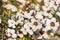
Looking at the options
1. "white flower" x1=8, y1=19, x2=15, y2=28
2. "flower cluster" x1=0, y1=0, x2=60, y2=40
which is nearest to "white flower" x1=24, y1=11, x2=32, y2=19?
"flower cluster" x1=0, y1=0, x2=60, y2=40

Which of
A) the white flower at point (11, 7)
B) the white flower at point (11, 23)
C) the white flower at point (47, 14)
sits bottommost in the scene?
the white flower at point (11, 23)

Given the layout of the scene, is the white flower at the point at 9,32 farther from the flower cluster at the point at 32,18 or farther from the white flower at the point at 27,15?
the white flower at the point at 27,15

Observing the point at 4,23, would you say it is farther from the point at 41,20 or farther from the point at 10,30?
the point at 41,20

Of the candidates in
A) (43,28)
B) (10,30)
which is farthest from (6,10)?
(43,28)

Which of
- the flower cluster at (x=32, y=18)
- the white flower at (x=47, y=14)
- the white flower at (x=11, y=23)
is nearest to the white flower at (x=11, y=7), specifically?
the flower cluster at (x=32, y=18)

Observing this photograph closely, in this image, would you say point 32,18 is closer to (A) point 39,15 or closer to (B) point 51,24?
(A) point 39,15

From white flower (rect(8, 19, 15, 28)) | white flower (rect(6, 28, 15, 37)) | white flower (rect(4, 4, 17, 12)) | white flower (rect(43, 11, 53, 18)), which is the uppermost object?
white flower (rect(4, 4, 17, 12))

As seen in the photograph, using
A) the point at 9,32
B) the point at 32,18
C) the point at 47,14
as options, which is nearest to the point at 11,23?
the point at 9,32

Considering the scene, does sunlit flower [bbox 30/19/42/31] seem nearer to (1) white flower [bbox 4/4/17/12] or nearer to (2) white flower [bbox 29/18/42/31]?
(2) white flower [bbox 29/18/42/31]

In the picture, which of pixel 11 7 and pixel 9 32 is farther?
pixel 11 7
